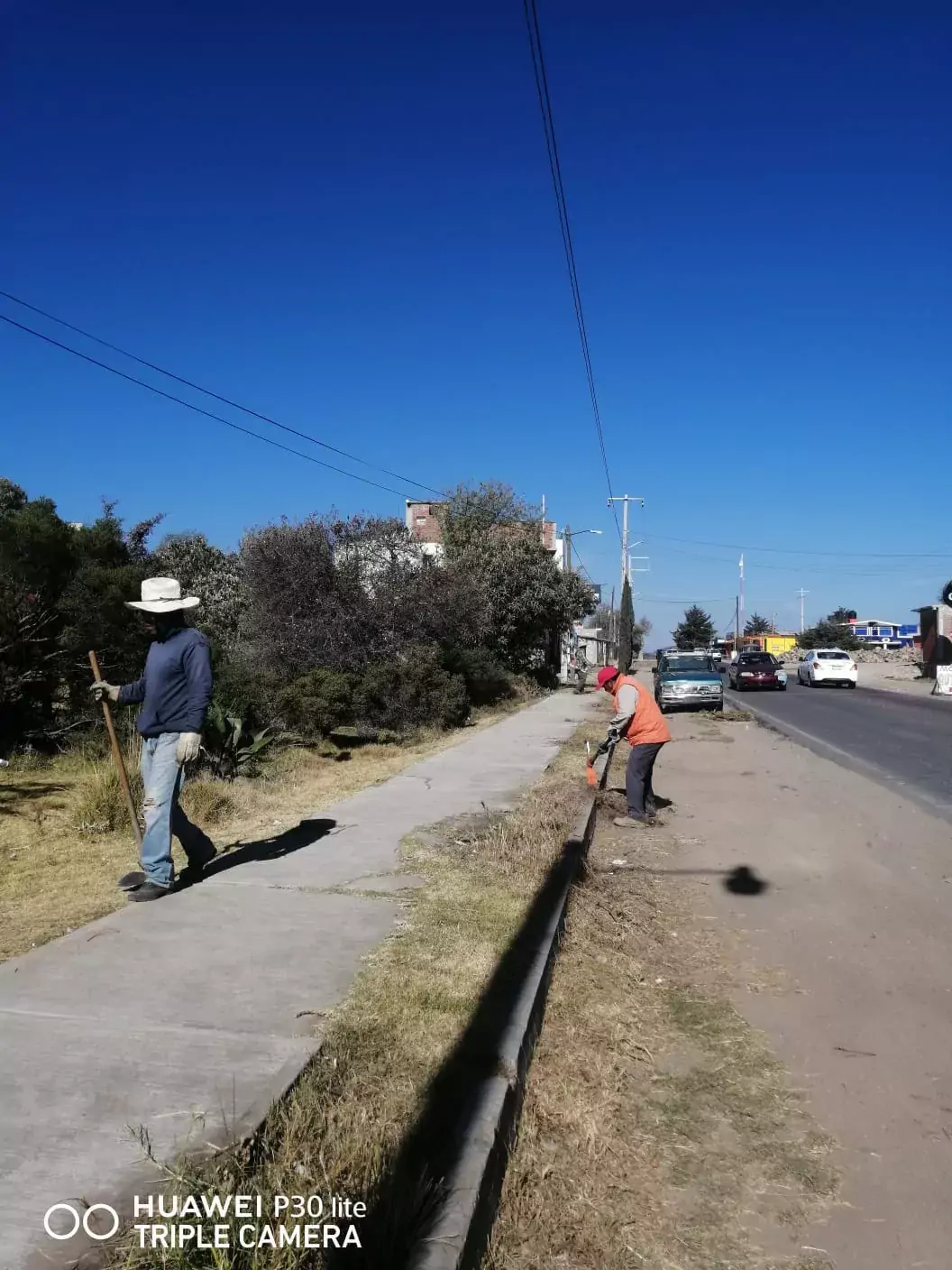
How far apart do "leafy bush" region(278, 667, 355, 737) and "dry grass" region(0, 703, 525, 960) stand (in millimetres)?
1452

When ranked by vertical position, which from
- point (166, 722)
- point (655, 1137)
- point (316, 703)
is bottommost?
point (655, 1137)

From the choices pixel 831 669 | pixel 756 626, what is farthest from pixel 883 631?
pixel 831 669

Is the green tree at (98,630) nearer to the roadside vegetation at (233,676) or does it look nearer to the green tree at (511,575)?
the roadside vegetation at (233,676)

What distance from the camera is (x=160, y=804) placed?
5832mm

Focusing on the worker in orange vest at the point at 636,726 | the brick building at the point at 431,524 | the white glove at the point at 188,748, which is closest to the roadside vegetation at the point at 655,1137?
the white glove at the point at 188,748

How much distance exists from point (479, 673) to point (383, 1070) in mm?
19659

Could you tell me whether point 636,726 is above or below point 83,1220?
above

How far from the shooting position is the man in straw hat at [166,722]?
5.86 m

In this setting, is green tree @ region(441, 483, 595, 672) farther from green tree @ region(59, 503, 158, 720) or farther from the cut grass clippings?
the cut grass clippings

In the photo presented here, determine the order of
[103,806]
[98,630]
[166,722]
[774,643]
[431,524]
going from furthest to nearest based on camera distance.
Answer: [774,643]
[431,524]
[98,630]
[103,806]
[166,722]

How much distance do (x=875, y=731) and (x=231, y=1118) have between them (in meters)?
19.2

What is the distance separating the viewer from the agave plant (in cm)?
1057

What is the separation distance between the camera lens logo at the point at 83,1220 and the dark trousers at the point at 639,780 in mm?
7476

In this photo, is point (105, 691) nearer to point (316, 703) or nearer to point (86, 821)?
point (86, 821)
